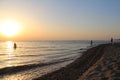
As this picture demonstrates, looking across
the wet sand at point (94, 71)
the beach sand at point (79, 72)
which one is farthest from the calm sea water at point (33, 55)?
the wet sand at point (94, 71)

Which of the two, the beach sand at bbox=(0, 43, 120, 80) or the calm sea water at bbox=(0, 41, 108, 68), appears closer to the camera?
the beach sand at bbox=(0, 43, 120, 80)

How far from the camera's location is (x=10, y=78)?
1697cm

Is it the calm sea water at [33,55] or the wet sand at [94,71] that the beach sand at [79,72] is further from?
the calm sea water at [33,55]

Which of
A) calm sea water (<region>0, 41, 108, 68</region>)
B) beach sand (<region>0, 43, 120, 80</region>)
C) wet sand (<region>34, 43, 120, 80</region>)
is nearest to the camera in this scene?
wet sand (<region>34, 43, 120, 80</region>)

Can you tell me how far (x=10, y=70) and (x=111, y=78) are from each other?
14.6 meters

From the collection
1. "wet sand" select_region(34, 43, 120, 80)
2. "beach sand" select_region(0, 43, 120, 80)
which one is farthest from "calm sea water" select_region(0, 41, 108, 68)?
"wet sand" select_region(34, 43, 120, 80)

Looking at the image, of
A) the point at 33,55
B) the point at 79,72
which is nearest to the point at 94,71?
the point at 79,72

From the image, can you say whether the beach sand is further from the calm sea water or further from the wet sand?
the calm sea water

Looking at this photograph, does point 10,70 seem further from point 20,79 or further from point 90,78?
point 90,78

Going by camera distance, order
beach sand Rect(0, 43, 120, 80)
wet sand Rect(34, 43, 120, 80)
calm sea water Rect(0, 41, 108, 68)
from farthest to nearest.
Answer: calm sea water Rect(0, 41, 108, 68) < beach sand Rect(0, 43, 120, 80) < wet sand Rect(34, 43, 120, 80)

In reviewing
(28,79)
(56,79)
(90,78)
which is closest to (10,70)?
(28,79)

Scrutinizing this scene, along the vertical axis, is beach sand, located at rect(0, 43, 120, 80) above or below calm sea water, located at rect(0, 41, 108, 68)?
above

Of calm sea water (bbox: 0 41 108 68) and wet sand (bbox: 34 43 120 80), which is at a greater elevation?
wet sand (bbox: 34 43 120 80)

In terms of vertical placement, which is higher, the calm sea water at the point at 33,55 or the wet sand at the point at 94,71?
the wet sand at the point at 94,71
